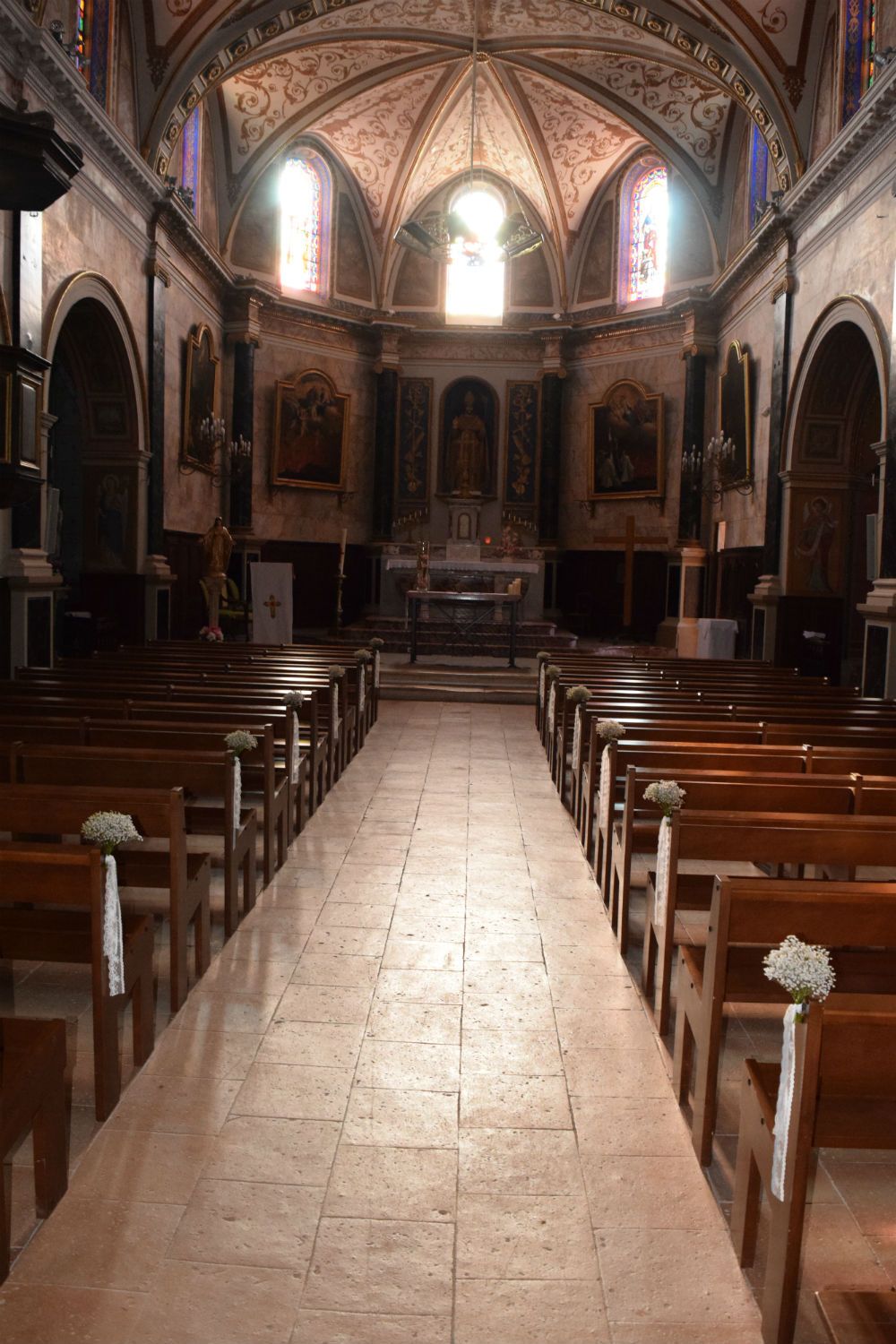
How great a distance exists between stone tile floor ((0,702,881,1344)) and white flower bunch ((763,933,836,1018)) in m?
0.86

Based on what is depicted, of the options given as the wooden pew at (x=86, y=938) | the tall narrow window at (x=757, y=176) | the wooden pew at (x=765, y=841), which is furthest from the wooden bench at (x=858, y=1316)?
the tall narrow window at (x=757, y=176)

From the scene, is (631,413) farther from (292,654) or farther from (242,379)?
(292,654)

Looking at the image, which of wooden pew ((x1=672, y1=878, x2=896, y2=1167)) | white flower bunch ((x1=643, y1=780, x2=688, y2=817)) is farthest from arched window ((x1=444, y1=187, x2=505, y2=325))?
wooden pew ((x1=672, y1=878, x2=896, y2=1167))

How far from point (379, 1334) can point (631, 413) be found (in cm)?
2056

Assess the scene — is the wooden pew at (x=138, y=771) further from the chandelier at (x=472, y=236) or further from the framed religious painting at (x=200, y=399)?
the chandelier at (x=472, y=236)

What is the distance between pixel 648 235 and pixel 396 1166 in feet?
70.4

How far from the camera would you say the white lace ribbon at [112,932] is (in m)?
3.51

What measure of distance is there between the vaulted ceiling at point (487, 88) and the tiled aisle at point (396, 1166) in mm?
13496

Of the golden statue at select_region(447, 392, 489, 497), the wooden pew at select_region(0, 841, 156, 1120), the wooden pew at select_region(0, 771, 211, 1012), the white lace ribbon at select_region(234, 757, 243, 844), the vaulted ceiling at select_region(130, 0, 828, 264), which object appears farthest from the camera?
the golden statue at select_region(447, 392, 489, 497)

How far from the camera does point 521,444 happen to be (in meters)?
23.3

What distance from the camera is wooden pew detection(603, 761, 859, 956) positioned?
498 cm

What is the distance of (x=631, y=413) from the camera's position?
2161 cm

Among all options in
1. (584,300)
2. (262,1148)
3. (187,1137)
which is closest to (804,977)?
(262,1148)

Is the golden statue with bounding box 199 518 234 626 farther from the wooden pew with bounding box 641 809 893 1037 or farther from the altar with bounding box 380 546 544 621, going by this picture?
the wooden pew with bounding box 641 809 893 1037
